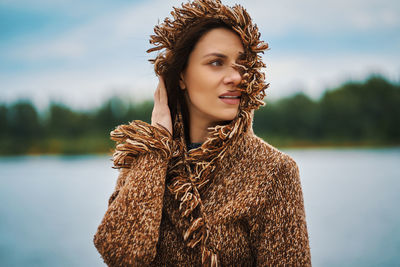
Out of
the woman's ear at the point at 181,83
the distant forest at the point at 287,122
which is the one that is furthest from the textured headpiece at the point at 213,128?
A: the distant forest at the point at 287,122

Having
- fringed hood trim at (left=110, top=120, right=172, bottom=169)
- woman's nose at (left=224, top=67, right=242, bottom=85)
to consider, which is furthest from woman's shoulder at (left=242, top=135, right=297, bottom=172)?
fringed hood trim at (left=110, top=120, right=172, bottom=169)

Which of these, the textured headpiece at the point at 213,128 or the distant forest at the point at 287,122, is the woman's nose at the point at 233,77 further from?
the distant forest at the point at 287,122

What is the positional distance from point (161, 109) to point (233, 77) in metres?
0.39

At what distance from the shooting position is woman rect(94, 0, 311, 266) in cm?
144

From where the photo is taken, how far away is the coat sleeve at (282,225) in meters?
1.40

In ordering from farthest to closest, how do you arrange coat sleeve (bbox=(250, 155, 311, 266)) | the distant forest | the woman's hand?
the distant forest, the woman's hand, coat sleeve (bbox=(250, 155, 311, 266))

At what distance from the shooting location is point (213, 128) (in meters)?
1.58

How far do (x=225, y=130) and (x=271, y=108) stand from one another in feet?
77.4

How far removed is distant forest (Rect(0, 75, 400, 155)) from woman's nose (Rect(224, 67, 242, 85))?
2059cm

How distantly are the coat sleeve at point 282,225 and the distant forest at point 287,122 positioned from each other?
2065cm

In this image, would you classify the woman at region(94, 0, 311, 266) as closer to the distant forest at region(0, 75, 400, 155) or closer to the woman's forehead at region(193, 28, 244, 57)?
the woman's forehead at region(193, 28, 244, 57)

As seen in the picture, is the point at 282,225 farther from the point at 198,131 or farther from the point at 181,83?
the point at 181,83

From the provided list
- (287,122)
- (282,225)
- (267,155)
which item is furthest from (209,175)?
(287,122)

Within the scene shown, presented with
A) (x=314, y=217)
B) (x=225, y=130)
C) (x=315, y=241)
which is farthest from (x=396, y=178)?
(x=225, y=130)
